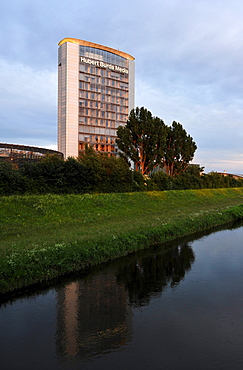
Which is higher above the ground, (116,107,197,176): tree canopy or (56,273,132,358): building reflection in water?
(116,107,197,176): tree canopy

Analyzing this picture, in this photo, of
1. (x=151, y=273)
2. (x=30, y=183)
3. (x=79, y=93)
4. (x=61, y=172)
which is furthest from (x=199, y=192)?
(x=79, y=93)

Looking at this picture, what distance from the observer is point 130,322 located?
7906 mm

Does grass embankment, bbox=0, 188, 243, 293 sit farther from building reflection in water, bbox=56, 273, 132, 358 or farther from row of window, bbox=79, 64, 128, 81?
row of window, bbox=79, 64, 128, 81

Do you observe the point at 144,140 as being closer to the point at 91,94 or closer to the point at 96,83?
the point at 91,94

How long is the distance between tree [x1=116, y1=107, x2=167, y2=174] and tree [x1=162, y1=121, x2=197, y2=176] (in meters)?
6.04

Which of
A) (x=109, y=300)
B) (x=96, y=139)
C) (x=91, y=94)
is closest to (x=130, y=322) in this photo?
(x=109, y=300)

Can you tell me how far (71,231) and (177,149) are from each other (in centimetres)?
4625

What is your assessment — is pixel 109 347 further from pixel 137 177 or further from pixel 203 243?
pixel 137 177

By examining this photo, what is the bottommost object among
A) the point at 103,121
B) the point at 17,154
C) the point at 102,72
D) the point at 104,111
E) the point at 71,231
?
the point at 71,231

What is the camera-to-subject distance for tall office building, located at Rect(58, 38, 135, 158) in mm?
88625

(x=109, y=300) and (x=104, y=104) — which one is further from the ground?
(x=104, y=104)

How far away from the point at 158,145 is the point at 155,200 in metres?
19.1

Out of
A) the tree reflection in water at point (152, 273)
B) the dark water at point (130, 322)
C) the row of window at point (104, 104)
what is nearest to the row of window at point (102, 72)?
the row of window at point (104, 104)

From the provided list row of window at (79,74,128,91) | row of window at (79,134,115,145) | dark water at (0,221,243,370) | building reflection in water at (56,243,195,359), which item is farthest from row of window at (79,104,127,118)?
dark water at (0,221,243,370)
